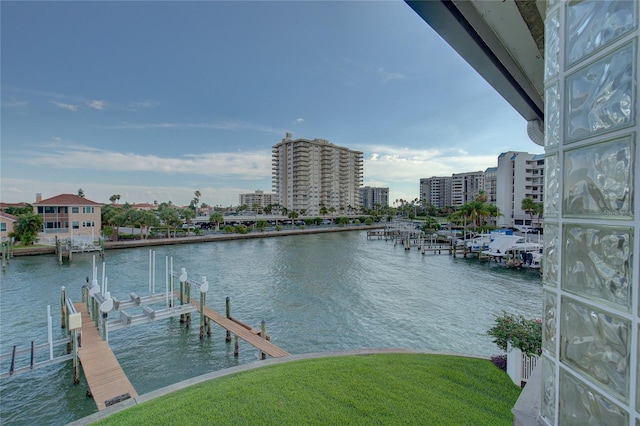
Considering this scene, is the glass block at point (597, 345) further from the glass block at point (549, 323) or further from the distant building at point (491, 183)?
the distant building at point (491, 183)

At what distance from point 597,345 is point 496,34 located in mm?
3699

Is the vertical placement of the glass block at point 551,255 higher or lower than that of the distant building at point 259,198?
lower

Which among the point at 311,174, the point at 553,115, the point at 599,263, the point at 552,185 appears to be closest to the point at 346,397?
the point at 599,263

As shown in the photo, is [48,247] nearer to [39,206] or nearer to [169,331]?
[39,206]

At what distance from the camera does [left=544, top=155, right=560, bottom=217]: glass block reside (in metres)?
2.31

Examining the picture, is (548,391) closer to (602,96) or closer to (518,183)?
(602,96)

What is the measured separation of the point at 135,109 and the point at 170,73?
29.5 feet

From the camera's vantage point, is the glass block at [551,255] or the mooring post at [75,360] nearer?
the glass block at [551,255]

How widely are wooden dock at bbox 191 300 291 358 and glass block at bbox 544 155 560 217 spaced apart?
27.4 ft

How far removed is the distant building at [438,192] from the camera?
400 feet

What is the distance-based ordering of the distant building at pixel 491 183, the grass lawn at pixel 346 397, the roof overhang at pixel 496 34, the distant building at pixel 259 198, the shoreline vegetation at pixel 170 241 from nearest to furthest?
the roof overhang at pixel 496 34, the grass lawn at pixel 346 397, the shoreline vegetation at pixel 170 241, the distant building at pixel 491 183, the distant building at pixel 259 198

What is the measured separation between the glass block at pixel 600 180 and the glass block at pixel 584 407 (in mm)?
1181

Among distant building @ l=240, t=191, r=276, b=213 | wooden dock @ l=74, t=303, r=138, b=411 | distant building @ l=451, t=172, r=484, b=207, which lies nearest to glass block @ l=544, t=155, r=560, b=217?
wooden dock @ l=74, t=303, r=138, b=411

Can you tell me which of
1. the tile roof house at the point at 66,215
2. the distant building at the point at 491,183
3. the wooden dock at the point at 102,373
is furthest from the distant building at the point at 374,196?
the wooden dock at the point at 102,373
